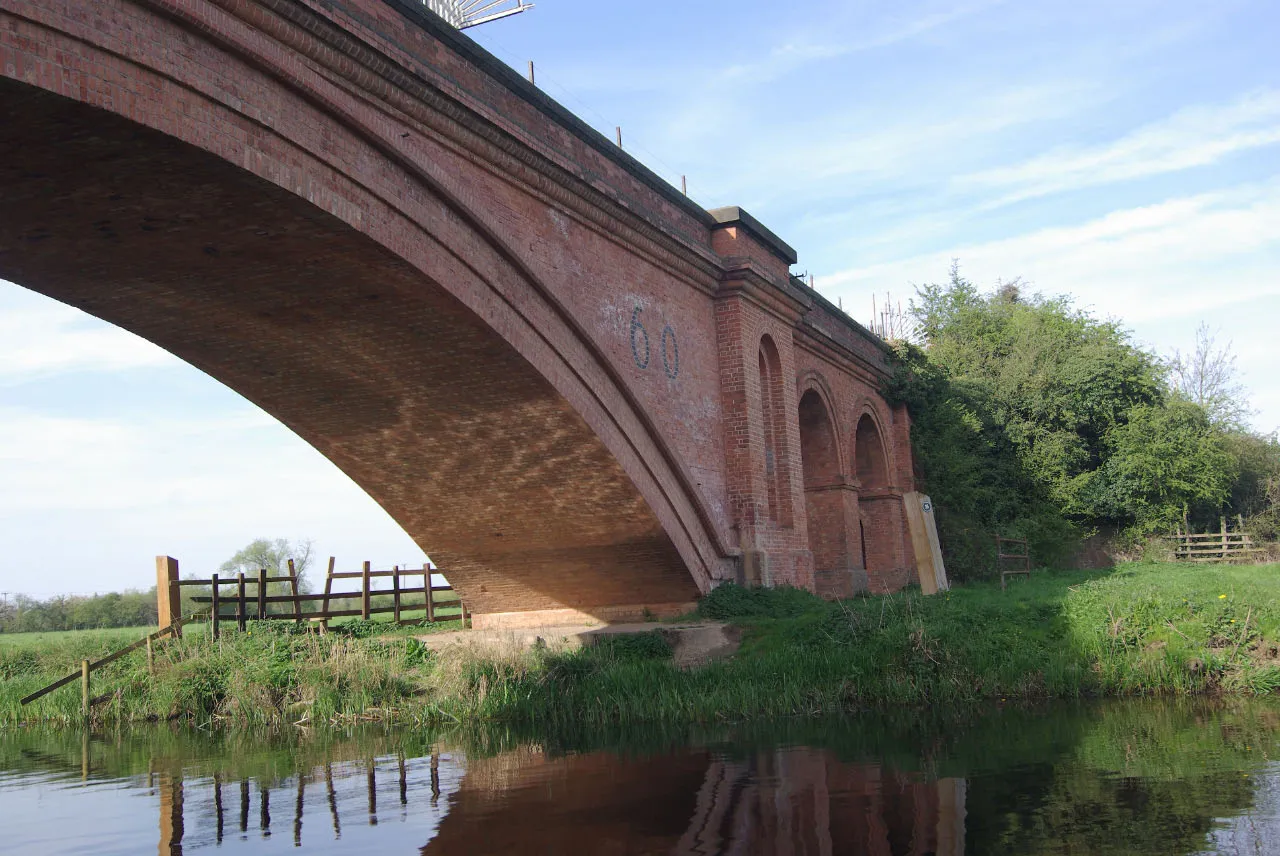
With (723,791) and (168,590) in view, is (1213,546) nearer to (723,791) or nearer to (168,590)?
(168,590)

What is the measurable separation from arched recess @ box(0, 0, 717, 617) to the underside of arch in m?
0.02

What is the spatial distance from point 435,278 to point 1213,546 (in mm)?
21791

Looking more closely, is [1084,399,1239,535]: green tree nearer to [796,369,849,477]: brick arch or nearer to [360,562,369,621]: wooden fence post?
[796,369,849,477]: brick arch

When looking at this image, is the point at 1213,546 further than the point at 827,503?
Yes

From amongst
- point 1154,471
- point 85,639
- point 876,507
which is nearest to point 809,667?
point 876,507

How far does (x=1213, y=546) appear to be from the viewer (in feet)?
81.3

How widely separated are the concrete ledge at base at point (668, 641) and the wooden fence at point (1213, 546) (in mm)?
15857

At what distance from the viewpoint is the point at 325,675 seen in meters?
11.1

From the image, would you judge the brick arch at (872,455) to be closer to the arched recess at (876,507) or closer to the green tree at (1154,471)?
the arched recess at (876,507)

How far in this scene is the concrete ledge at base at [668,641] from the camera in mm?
11180

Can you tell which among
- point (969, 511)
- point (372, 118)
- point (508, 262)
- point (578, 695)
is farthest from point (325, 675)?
point (969, 511)

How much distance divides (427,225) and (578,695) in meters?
4.39

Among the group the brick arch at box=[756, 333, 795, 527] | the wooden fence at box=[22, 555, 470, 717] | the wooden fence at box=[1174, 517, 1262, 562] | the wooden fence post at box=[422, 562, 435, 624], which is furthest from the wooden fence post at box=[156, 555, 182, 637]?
the wooden fence at box=[1174, 517, 1262, 562]

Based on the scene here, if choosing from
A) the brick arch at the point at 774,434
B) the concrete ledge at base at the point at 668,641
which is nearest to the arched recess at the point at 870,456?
the brick arch at the point at 774,434
